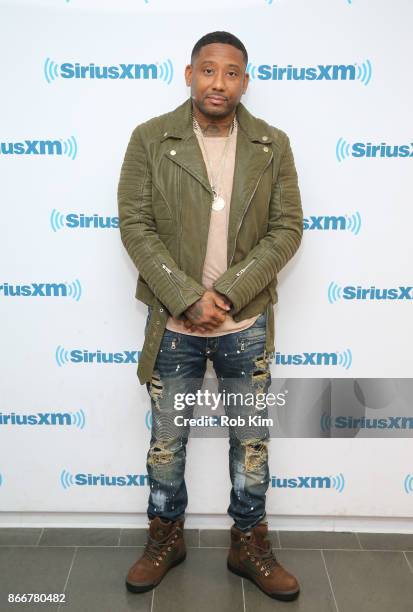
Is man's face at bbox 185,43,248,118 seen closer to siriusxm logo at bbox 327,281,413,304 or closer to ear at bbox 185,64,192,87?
ear at bbox 185,64,192,87

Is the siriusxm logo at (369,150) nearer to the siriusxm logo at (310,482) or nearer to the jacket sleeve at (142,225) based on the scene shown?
the jacket sleeve at (142,225)

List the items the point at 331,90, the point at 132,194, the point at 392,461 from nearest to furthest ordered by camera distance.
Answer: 1. the point at 132,194
2. the point at 331,90
3. the point at 392,461

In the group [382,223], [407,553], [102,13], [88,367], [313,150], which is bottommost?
[407,553]

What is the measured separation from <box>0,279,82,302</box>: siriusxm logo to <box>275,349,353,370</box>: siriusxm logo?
81cm

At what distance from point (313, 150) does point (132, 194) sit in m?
0.68

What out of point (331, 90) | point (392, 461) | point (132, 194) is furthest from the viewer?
point (392, 461)

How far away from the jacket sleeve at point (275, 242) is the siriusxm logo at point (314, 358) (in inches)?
17.7

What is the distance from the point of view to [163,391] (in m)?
2.04

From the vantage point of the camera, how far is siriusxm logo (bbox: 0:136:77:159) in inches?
83.3

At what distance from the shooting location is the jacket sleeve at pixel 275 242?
6.16 feet

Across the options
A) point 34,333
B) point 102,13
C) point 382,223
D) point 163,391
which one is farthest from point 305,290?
point 102,13

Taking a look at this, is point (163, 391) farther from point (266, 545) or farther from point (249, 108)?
point (249, 108)

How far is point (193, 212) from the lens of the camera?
1.88 metres

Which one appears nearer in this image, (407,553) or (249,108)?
(249,108)
